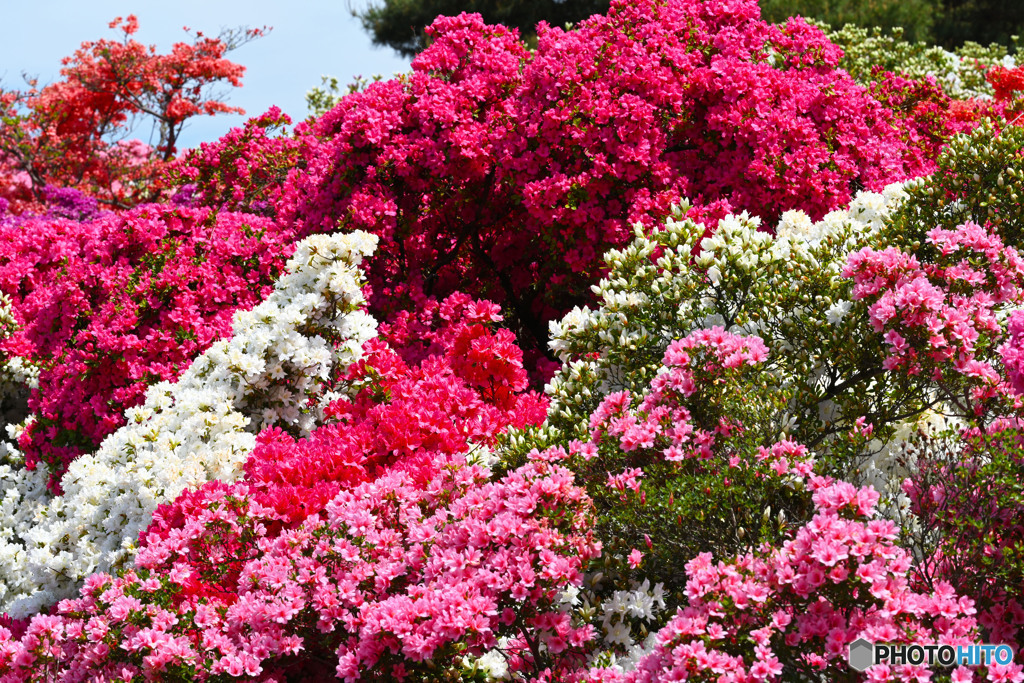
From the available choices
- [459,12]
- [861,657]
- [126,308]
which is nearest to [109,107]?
[459,12]

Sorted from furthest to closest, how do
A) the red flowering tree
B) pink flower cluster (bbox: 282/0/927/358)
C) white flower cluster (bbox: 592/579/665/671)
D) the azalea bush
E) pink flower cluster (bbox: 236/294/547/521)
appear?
1. the red flowering tree
2. pink flower cluster (bbox: 282/0/927/358)
3. pink flower cluster (bbox: 236/294/547/521)
4. white flower cluster (bbox: 592/579/665/671)
5. the azalea bush

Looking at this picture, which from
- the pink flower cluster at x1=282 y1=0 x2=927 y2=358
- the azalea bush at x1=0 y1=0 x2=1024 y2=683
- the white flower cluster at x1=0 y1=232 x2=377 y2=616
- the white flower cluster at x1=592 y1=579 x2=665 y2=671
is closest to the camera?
the azalea bush at x1=0 y1=0 x2=1024 y2=683

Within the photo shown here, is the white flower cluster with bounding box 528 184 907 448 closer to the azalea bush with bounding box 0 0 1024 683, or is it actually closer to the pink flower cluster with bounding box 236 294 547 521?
the azalea bush with bounding box 0 0 1024 683

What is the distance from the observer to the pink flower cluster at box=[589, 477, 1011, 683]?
118 inches

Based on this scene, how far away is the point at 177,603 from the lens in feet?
14.4

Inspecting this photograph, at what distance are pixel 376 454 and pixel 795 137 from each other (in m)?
4.57

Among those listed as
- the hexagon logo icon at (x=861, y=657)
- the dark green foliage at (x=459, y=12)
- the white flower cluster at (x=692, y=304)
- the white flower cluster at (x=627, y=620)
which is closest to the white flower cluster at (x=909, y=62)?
the white flower cluster at (x=692, y=304)

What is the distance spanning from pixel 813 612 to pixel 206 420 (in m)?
4.08

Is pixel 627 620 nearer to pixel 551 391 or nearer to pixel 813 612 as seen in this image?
pixel 813 612

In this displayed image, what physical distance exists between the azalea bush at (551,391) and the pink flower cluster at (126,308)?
0.12 ft

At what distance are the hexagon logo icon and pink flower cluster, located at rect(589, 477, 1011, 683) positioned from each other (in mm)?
35

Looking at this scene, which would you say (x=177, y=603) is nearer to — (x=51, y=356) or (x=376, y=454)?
(x=376, y=454)

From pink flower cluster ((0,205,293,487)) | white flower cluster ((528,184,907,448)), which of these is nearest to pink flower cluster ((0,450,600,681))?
white flower cluster ((528,184,907,448))

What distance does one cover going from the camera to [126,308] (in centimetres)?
717
